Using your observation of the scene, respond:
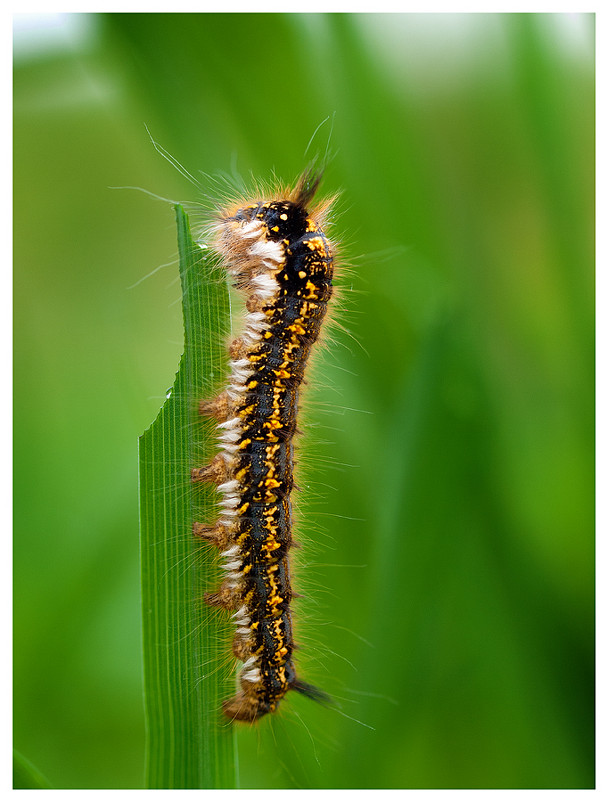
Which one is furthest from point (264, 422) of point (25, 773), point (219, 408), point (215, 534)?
point (25, 773)

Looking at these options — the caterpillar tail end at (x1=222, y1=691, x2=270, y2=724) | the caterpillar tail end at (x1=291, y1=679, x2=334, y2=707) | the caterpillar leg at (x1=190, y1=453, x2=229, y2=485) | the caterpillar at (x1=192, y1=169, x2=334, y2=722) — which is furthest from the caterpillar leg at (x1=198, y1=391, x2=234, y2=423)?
the caterpillar tail end at (x1=291, y1=679, x2=334, y2=707)

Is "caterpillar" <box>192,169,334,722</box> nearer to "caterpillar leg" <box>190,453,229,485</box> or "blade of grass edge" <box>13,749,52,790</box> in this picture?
"caterpillar leg" <box>190,453,229,485</box>

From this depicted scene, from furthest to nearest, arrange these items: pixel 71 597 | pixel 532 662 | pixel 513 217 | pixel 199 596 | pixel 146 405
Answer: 1. pixel 146 405
2. pixel 513 217
3. pixel 71 597
4. pixel 532 662
5. pixel 199 596

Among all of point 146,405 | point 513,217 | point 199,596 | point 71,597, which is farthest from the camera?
point 146,405

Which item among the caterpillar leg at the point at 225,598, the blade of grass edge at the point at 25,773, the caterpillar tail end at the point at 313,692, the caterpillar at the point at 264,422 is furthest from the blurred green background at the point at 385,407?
the blade of grass edge at the point at 25,773

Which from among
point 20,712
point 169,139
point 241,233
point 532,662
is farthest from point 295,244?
point 20,712

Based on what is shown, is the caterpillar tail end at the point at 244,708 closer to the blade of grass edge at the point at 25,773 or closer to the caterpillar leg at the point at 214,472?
the blade of grass edge at the point at 25,773

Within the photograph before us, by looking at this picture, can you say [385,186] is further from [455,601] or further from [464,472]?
[455,601]
